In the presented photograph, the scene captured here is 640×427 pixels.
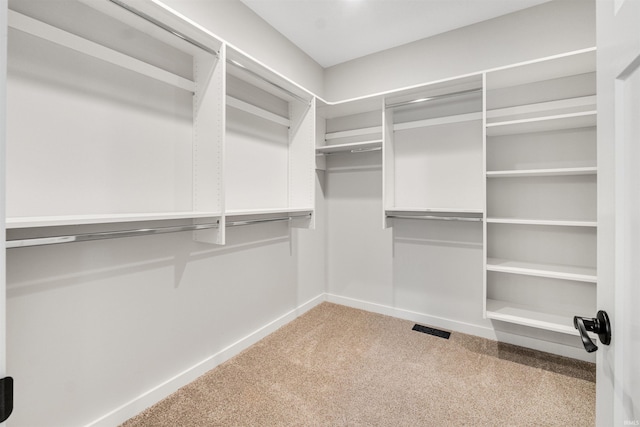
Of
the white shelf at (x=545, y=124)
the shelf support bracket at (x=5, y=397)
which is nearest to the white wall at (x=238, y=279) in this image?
the white shelf at (x=545, y=124)

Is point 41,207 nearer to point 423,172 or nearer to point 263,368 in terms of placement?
point 263,368

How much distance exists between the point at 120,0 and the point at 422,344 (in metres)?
2.90

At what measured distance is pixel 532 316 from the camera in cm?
216

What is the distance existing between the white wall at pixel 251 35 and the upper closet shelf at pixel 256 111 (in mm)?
438

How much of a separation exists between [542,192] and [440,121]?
A: 3.28 ft

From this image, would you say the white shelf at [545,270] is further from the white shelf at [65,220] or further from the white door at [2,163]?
the white door at [2,163]

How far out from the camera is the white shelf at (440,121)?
252 centimetres

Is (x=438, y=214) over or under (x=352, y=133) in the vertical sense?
under

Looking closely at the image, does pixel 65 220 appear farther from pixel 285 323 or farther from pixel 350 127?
pixel 350 127

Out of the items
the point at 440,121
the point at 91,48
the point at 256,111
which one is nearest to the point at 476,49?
the point at 440,121

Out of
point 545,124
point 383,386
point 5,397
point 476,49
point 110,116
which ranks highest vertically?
point 476,49

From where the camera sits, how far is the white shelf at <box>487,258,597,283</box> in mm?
1934

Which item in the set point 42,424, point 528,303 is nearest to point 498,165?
point 528,303

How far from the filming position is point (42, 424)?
1316 millimetres
